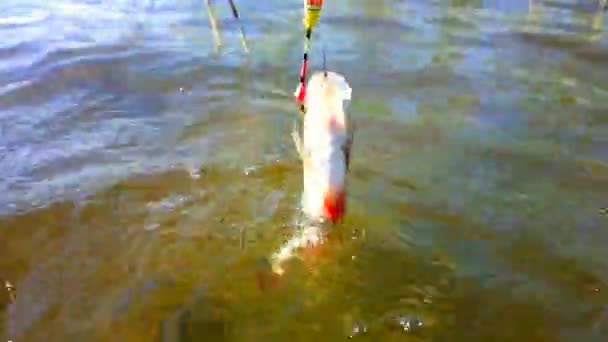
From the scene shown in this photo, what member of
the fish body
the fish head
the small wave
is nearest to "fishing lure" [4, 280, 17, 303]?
the fish body

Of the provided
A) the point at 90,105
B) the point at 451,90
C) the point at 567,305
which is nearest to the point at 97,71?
the point at 90,105

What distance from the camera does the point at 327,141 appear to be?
112 inches

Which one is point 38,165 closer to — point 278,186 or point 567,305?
point 278,186

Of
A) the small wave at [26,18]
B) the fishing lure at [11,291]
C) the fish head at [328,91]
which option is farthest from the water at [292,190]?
the small wave at [26,18]

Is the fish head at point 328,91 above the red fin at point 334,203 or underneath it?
above

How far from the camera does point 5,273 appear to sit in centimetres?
317

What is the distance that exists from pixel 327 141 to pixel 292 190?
1140 mm

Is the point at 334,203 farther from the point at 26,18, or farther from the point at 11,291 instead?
the point at 26,18

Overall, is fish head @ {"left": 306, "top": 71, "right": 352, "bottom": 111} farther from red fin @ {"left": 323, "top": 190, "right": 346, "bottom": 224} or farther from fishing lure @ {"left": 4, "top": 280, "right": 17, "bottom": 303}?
fishing lure @ {"left": 4, "top": 280, "right": 17, "bottom": 303}

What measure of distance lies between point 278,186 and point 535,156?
1729 mm

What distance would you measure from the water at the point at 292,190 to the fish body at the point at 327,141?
0.45m

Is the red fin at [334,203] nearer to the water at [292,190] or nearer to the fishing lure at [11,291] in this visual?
the water at [292,190]

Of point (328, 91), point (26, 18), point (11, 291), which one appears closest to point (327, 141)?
point (328, 91)

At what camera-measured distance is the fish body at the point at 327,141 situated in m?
2.85
